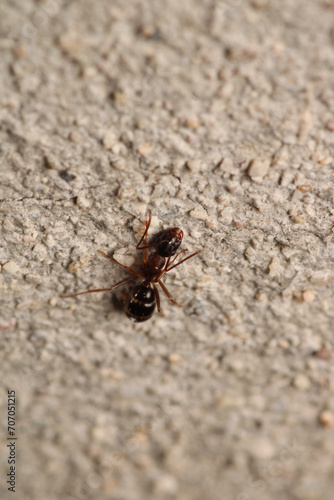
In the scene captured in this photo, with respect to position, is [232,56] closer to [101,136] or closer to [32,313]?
[101,136]

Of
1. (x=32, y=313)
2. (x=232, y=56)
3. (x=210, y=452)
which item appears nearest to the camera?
(x=232, y=56)

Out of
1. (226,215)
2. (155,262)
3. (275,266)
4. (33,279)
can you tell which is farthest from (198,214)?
(33,279)

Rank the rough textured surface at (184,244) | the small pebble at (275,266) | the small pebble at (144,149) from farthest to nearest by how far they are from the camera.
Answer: the small pebble at (275,266), the small pebble at (144,149), the rough textured surface at (184,244)

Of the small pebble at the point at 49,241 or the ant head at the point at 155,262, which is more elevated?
the ant head at the point at 155,262

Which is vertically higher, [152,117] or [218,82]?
[218,82]

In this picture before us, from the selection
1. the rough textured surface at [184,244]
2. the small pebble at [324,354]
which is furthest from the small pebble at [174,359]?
the small pebble at [324,354]

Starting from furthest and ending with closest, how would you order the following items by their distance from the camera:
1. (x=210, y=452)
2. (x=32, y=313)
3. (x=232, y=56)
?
(x=32, y=313) → (x=210, y=452) → (x=232, y=56)

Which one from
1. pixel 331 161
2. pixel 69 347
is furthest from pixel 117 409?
pixel 331 161

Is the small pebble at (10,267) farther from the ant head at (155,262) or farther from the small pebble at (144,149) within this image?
the small pebble at (144,149)

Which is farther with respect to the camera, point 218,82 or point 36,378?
point 36,378
